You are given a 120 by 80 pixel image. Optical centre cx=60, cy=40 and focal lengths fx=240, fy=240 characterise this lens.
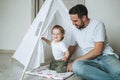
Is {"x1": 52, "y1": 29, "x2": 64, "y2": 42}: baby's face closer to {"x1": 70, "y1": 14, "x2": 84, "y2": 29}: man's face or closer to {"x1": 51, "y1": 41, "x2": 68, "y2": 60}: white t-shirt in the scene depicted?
{"x1": 51, "y1": 41, "x2": 68, "y2": 60}: white t-shirt

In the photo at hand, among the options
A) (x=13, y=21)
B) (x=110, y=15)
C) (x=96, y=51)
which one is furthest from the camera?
(x=13, y=21)

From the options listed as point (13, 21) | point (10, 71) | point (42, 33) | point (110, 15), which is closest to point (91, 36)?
point (42, 33)

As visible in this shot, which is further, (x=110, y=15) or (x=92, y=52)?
(x=110, y=15)

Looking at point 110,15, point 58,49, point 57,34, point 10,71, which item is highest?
point 110,15

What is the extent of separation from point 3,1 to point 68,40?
160 centimetres

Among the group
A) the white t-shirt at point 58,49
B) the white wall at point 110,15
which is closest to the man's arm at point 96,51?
the white t-shirt at point 58,49

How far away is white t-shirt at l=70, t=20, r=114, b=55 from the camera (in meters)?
2.35

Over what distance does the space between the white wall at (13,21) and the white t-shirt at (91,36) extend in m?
1.52

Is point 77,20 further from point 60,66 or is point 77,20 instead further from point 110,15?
point 110,15

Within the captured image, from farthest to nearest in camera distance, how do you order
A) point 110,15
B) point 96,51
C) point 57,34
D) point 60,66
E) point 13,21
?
point 13,21, point 110,15, point 57,34, point 60,66, point 96,51

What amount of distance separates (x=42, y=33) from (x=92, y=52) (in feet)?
2.06

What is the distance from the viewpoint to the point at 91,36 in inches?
95.1

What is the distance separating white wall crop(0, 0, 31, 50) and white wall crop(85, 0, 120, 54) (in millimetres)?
1061

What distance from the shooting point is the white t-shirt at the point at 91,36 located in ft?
7.71
